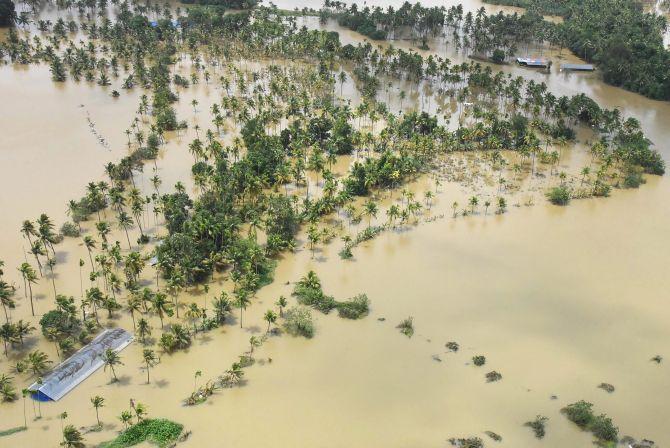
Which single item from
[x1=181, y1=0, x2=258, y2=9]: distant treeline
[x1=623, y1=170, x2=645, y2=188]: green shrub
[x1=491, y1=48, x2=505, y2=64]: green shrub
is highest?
[x1=181, y1=0, x2=258, y2=9]: distant treeline

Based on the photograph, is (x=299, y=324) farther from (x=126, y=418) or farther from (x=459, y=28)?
(x=459, y=28)

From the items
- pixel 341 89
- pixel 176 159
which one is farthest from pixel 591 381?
pixel 341 89

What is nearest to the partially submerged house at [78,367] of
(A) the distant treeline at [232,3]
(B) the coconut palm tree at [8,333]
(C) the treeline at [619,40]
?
(B) the coconut palm tree at [8,333]

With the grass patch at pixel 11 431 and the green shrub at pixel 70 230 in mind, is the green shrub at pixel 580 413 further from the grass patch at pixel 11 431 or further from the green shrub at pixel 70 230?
the green shrub at pixel 70 230

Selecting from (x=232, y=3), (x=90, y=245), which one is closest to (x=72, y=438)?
(x=90, y=245)

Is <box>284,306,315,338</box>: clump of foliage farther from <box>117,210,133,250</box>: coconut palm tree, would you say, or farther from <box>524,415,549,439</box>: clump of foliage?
<box>117,210,133,250</box>: coconut palm tree

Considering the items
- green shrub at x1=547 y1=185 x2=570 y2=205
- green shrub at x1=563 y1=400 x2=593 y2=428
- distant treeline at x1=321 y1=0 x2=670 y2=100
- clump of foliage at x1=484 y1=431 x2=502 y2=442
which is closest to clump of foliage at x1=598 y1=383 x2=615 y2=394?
green shrub at x1=563 y1=400 x2=593 y2=428

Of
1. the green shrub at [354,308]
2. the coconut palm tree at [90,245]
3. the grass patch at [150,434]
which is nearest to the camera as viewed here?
the grass patch at [150,434]
